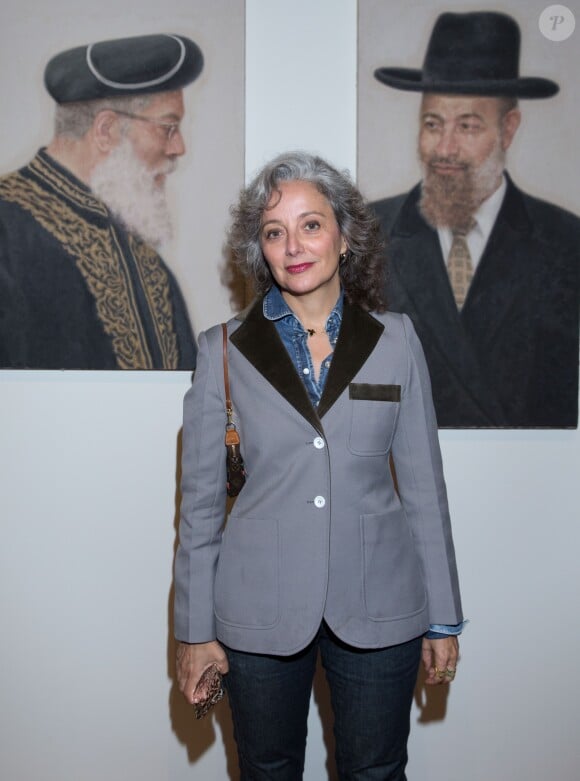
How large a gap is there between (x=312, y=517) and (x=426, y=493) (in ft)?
0.86

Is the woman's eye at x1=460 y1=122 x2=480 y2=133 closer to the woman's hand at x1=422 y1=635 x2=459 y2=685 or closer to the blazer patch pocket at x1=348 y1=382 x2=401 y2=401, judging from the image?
the blazer patch pocket at x1=348 y1=382 x2=401 y2=401

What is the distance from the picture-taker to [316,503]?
144 centimetres

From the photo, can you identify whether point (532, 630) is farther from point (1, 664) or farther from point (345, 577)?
point (1, 664)

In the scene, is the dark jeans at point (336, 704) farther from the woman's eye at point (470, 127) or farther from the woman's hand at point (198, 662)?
the woman's eye at point (470, 127)

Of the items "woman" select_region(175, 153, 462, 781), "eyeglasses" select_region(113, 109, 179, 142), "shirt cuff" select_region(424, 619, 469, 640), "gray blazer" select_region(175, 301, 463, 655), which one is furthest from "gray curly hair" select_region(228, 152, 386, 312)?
"shirt cuff" select_region(424, 619, 469, 640)

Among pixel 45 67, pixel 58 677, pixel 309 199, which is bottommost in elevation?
pixel 58 677

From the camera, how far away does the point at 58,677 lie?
2016 millimetres

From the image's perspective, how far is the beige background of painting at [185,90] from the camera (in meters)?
1.89

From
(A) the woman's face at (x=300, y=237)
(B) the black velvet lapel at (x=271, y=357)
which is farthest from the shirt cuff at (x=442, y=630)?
(A) the woman's face at (x=300, y=237)

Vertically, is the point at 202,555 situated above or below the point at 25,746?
above

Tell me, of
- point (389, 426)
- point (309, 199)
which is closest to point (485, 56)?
point (309, 199)

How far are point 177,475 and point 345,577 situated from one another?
70 cm

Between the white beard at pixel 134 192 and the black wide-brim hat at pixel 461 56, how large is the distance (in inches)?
24.7

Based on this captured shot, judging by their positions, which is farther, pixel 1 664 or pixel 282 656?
pixel 1 664
